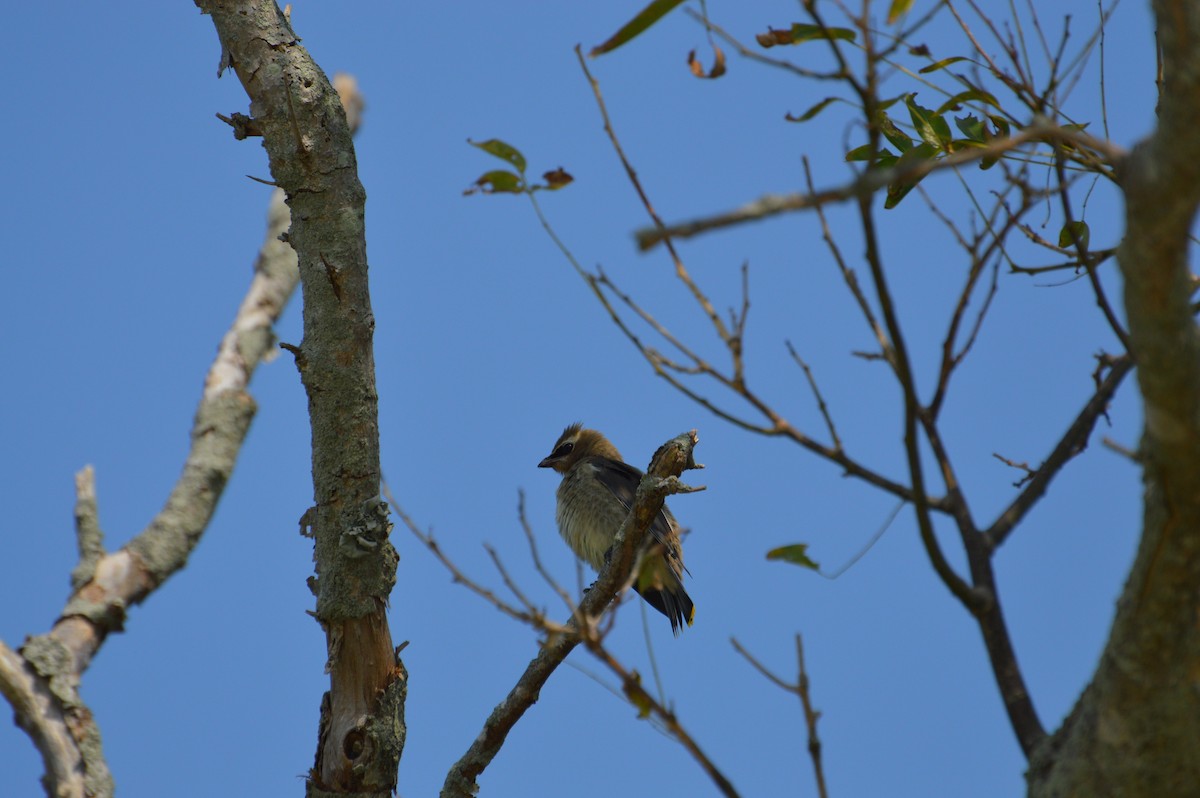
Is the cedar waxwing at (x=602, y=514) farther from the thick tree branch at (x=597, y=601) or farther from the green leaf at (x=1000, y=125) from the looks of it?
the green leaf at (x=1000, y=125)

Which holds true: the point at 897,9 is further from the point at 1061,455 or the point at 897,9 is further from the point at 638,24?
the point at 1061,455

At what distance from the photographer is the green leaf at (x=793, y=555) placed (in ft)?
8.52

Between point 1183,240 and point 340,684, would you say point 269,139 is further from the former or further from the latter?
point 1183,240

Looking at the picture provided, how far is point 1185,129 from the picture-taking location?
169 cm

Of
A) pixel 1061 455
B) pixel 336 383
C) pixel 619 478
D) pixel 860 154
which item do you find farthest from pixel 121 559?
pixel 1061 455

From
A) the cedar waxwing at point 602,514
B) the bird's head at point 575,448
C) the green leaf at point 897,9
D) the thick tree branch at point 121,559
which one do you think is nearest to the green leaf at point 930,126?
the green leaf at point 897,9

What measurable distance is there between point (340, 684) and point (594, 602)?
1.06 meters

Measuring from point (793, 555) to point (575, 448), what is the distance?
710 centimetres

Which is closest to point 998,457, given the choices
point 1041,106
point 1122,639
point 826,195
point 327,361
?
point 1041,106

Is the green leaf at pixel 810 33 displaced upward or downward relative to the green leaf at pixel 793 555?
upward

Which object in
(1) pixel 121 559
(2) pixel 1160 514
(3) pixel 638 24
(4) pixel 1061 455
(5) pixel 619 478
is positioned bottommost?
(2) pixel 1160 514

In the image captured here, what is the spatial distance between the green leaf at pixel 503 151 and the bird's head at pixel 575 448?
6573mm

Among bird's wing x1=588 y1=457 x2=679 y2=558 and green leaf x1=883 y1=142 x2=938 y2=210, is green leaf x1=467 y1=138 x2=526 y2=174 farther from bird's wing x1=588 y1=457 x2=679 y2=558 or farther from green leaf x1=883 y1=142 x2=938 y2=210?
bird's wing x1=588 y1=457 x2=679 y2=558

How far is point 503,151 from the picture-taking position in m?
2.93
